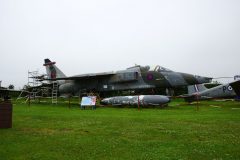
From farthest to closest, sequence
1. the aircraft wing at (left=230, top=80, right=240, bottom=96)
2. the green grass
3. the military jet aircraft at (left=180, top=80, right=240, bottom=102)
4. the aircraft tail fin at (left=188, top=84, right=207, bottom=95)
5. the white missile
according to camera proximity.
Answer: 1. the aircraft tail fin at (left=188, top=84, right=207, bottom=95)
2. the military jet aircraft at (left=180, top=80, right=240, bottom=102)
3. the aircraft wing at (left=230, top=80, right=240, bottom=96)
4. the white missile
5. the green grass

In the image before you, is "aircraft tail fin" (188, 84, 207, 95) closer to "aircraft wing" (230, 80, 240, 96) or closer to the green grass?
"aircraft wing" (230, 80, 240, 96)

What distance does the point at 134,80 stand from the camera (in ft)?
73.3

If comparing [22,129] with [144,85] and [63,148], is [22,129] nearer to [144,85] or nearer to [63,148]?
[63,148]

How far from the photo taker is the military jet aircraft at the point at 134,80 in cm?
2138

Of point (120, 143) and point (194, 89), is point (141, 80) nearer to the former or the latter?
point (194, 89)

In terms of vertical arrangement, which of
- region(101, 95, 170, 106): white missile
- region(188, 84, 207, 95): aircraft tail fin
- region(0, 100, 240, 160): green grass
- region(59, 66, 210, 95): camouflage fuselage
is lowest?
region(0, 100, 240, 160): green grass

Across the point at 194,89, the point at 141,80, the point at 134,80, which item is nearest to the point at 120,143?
the point at 141,80

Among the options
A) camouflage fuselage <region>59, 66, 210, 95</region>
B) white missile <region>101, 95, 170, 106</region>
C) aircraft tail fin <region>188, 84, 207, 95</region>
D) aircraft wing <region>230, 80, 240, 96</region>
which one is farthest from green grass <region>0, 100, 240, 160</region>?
aircraft tail fin <region>188, 84, 207, 95</region>

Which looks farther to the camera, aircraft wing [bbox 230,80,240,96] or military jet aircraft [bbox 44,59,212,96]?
military jet aircraft [bbox 44,59,212,96]

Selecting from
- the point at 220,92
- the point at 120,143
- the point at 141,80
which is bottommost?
the point at 120,143

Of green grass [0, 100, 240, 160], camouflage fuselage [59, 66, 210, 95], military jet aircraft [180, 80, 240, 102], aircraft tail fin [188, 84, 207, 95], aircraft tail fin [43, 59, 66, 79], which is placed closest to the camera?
green grass [0, 100, 240, 160]

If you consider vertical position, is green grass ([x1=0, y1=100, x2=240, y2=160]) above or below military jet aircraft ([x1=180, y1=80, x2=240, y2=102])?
below

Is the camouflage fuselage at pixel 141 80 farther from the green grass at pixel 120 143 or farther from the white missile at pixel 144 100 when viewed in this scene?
the green grass at pixel 120 143

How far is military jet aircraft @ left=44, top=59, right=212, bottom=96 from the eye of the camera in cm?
2138
